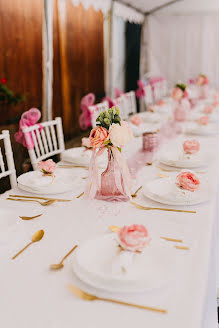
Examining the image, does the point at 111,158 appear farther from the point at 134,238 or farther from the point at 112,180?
the point at 134,238

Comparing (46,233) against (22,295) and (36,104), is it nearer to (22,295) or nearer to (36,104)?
(22,295)

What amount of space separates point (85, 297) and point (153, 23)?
714cm

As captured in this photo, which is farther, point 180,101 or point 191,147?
point 180,101

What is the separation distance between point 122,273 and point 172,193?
2.17ft

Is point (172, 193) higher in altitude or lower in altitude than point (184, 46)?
lower

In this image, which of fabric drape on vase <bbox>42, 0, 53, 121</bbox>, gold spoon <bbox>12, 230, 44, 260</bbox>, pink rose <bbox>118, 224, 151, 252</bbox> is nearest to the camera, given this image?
pink rose <bbox>118, 224, 151, 252</bbox>

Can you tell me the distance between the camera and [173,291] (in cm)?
94

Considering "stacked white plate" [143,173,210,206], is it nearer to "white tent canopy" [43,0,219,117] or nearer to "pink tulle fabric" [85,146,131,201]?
"pink tulle fabric" [85,146,131,201]

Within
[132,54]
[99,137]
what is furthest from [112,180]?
[132,54]


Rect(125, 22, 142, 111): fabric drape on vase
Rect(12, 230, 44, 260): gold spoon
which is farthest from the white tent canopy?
Rect(12, 230, 44, 260): gold spoon

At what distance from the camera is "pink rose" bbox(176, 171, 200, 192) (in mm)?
1489

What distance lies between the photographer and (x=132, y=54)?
25.9 feet

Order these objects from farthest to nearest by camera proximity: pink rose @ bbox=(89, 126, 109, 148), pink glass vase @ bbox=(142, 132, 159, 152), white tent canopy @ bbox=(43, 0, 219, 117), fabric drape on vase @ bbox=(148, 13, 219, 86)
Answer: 1. fabric drape on vase @ bbox=(148, 13, 219, 86)
2. white tent canopy @ bbox=(43, 0, 219, 117)
3. pink glass vase @ bbox=(142, 132, 159, 152)
4. pink rose @ bbox=(89, 126, 109, 148)

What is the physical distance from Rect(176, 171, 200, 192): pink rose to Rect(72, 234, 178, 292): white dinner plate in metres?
0.40
